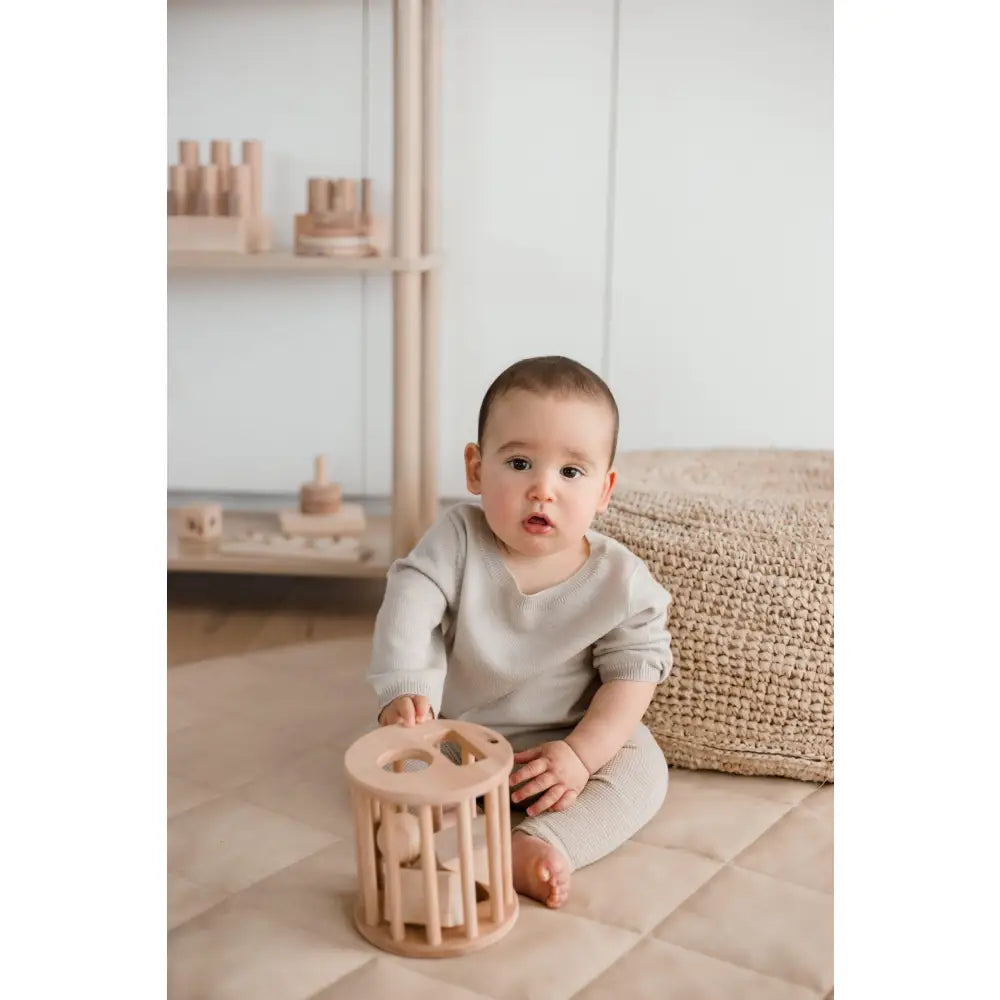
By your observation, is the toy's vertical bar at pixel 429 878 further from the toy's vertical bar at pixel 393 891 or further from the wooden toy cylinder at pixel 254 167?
the wooden toy cylinder at pixel 254 167

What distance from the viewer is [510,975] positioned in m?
0.81

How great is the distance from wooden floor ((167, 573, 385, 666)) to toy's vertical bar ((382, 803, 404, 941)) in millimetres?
720

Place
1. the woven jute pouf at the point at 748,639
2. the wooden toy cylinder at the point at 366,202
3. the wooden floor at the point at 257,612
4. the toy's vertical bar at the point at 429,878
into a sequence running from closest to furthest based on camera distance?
the toy's vertical bar at the point at 429,878 < the woven jute pouf at the point at 748,639 < the wooden floor at the point at 257,612 < the wooden toy cylinder at the point at 366,202

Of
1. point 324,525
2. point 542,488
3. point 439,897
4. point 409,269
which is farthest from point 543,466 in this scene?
point 324,525

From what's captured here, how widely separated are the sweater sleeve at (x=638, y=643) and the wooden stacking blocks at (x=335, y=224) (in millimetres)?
772

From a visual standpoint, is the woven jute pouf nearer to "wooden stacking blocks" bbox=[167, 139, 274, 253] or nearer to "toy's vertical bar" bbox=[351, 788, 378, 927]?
"toy's vertical bar" bbox=[351, 788, 378, 927]

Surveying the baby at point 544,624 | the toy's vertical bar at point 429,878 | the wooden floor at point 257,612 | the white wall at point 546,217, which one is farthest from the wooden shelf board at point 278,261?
the toy's vertical bar at point 429,878

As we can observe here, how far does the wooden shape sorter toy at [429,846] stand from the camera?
0.80m

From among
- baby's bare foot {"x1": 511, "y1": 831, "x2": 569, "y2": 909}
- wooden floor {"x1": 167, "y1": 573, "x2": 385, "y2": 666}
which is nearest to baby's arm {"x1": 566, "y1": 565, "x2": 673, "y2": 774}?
baby's bare foot {"x1": 511, "y1": 831, "x2": 569, "y2": 909}

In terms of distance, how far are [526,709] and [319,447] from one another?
0.94 m

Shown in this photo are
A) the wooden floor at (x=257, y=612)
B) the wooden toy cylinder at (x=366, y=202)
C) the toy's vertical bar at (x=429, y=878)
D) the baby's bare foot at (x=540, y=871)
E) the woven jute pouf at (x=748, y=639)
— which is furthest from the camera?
the wooden toy cylinder at (x=366, y=202)

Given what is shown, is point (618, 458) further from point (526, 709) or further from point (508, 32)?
point (508, 32)
